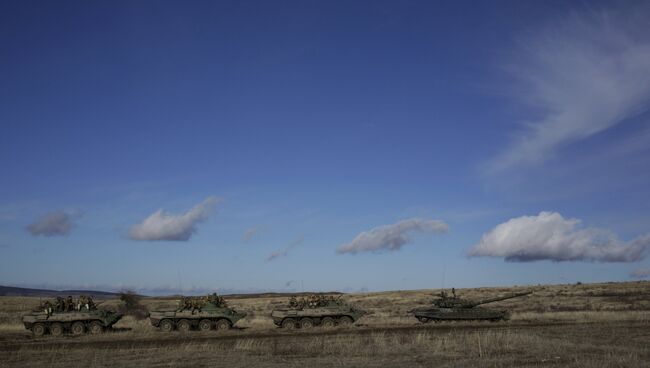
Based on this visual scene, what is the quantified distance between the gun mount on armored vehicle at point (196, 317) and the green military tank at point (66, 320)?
2.72 metres

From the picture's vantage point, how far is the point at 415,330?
2902cm

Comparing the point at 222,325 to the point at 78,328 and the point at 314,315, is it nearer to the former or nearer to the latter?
the point at 314,315

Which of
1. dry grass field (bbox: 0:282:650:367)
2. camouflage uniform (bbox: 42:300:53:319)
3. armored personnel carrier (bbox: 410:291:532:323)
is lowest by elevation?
dry grass field (bbox: 0:282:650:367)

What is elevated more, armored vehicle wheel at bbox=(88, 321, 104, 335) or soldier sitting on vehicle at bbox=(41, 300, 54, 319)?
soldier sitting on vehicle at bbox=(41, 300, 54, 319)

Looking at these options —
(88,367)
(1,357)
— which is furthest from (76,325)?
(88,367)

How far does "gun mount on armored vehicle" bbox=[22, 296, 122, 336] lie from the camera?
32.0 meters

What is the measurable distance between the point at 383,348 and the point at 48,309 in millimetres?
20629

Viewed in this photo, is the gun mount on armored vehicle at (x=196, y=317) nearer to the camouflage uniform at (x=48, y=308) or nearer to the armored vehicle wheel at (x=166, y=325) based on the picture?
the armored vehicle wheel at (x=166, y=325)

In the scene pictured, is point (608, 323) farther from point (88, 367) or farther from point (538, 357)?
point (88, 367)

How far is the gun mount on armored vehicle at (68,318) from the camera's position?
3203 cm

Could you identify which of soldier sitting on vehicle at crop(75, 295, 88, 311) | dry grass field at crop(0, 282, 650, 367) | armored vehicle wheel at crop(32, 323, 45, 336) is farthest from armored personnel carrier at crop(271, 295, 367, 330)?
armored vehicle wheel at crop(32, 323, 45, 336)

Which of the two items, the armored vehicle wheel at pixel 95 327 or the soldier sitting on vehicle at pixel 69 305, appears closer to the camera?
the armored vehicle wheel at pixel 95 327

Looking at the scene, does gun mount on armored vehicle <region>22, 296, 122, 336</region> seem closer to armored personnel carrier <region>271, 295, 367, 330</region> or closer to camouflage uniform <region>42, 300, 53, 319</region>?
camouflage uniform <region>42, 300, 53, 319</region>

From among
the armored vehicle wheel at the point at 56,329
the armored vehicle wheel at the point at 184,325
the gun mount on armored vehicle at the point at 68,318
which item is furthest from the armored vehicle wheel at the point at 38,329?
the armored vehicle wheel at the point at 184,325
